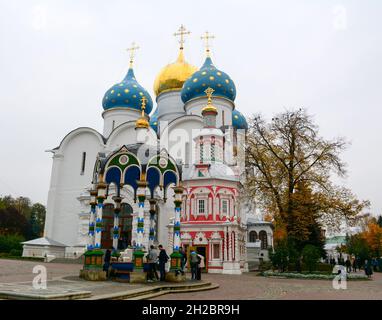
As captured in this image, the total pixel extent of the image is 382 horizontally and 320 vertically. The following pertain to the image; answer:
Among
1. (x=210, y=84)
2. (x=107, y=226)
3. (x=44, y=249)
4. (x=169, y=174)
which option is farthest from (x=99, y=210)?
(x=210, y=84)

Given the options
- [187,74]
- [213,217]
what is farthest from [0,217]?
[213,217]

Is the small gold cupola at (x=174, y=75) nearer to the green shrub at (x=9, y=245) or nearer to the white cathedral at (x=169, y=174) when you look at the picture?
the white cathedral at (x=169, y=174)

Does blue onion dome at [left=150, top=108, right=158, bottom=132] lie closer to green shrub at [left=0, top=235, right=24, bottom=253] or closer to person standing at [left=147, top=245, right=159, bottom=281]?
green shrub at [left=0, top=235, right=24, bottom=253]

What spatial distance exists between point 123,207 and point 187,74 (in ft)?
56.6

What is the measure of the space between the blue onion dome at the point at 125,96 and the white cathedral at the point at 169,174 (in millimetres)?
92

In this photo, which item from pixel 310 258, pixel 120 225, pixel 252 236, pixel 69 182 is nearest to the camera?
pixel 310 258

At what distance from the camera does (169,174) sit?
1575 centimetres

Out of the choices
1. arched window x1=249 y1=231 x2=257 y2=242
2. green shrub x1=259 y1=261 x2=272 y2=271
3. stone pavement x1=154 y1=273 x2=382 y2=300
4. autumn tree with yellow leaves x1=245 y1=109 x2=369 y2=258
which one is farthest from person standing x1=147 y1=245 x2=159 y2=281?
arched window x1=249 y1=231 x2=257 y2=242

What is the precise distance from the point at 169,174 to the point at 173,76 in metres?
23.9

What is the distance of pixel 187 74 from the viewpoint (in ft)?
124

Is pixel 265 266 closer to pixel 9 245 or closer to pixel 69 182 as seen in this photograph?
pixel 69 182

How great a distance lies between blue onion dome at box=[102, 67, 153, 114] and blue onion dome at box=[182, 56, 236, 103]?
4.05 m

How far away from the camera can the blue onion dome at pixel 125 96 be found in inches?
1303

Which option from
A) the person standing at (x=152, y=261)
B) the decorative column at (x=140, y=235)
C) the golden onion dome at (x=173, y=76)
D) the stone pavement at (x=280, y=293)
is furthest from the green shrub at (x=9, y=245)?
the stone pavement at (x=280, y=293)
